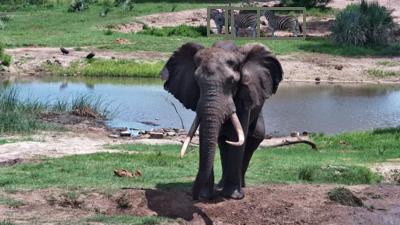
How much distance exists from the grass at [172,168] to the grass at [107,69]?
15647 mm

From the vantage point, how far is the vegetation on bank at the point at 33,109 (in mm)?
19516

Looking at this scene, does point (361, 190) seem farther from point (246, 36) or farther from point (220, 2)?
point (220, 2)

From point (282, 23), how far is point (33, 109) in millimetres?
21423

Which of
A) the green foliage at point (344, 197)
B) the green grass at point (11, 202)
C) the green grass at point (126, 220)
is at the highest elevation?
the green grass at point (11, 202)

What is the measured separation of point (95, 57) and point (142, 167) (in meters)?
21.1

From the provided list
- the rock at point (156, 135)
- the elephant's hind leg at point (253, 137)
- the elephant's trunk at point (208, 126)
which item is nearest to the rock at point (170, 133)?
the rock at point (156, 135)

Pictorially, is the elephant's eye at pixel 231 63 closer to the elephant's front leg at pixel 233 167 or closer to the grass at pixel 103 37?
the elephant's front leg at pixel 233 167

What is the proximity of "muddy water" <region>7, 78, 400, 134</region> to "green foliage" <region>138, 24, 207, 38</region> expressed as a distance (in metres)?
7.83

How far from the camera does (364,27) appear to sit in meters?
38.4

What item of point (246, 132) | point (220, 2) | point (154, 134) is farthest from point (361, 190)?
point (220, 2)

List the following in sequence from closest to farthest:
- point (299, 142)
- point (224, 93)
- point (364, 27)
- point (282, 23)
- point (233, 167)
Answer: point (224, 93), point (233, 167), point (299, 142), point (364, 27), point (282, 23)

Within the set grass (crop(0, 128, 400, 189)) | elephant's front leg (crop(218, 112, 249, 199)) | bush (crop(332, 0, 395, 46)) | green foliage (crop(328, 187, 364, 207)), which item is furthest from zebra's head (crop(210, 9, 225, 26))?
elephant's front leg (crop(218, 112, 249, 199))

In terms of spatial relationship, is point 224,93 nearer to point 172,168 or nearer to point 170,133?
point 172,168

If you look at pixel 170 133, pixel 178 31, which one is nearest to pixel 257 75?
pixel 170 133
